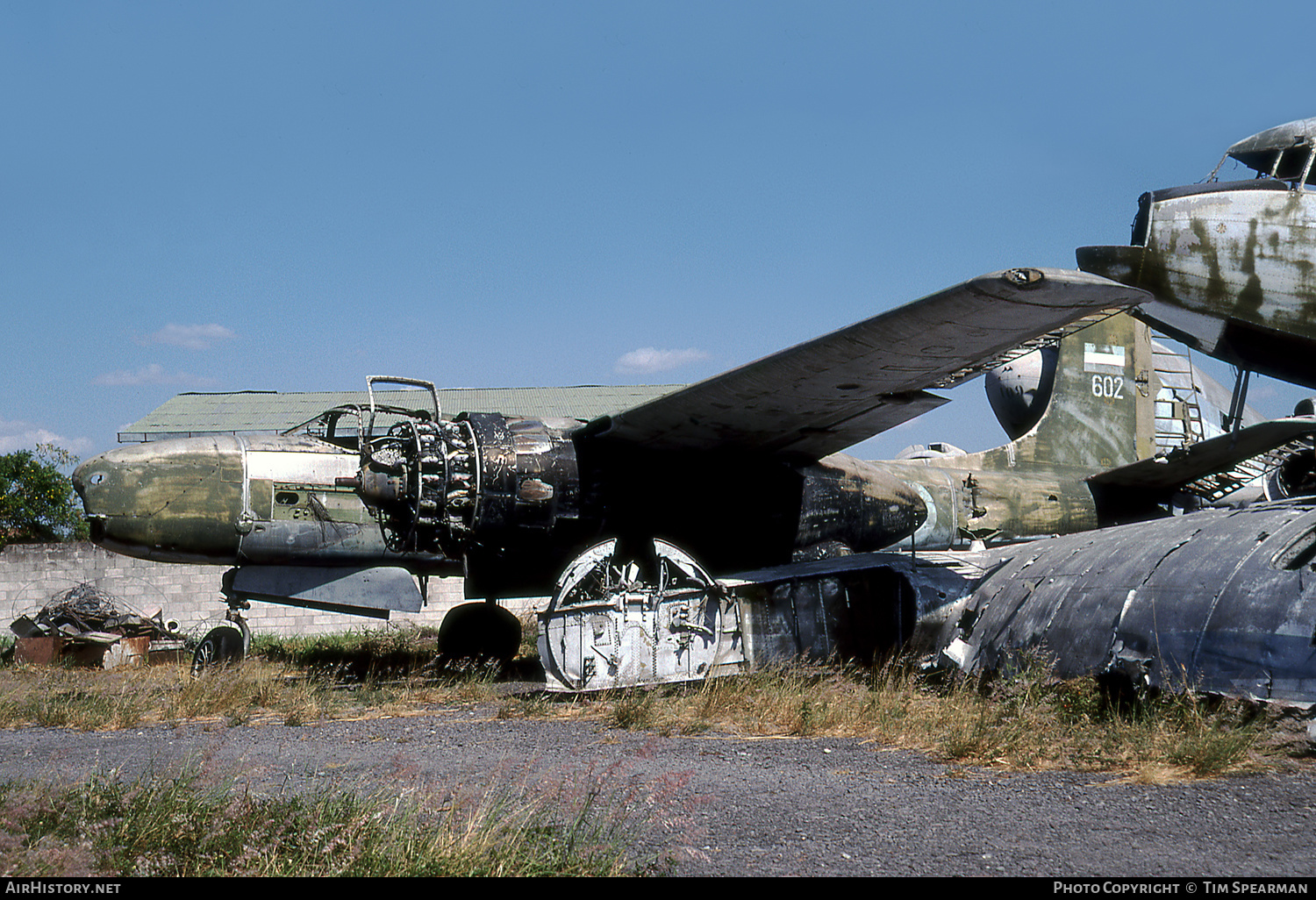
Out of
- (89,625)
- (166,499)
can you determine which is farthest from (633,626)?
(89,625)

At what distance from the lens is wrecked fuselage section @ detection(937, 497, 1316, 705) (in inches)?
285

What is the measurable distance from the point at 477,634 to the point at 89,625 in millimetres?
9228

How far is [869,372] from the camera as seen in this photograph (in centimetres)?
1091

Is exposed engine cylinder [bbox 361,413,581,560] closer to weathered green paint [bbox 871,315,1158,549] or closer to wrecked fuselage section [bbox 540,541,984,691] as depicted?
wrecked fuselage section [bbox 540,541,984,691]

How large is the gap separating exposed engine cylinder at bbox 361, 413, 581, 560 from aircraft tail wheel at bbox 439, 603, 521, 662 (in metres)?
3.27

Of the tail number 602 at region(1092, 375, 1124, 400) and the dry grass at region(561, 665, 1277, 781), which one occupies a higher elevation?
the tail number 602 at region(1092, 375, 1124, 400)

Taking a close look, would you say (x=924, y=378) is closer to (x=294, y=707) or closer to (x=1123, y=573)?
(x=1123, y=573)

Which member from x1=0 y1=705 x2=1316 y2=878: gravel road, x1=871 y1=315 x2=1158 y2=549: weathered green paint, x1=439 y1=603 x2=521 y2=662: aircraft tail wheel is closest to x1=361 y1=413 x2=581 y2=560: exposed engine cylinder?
x1=0 y1=705 x2=1316 y2=878: gravel road

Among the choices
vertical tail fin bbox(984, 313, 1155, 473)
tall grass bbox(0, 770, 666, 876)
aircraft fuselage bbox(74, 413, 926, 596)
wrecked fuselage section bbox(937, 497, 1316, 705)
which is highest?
vertical tail fin bbox(984, 313, 1155, 473)

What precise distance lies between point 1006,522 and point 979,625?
18.0ft

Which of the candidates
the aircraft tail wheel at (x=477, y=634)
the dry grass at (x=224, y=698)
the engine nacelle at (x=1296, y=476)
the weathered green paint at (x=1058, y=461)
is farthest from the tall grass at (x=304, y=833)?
the engine nacelle at (x=1296, y=476)

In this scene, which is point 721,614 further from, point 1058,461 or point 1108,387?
point 1108,387
